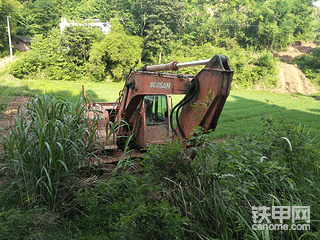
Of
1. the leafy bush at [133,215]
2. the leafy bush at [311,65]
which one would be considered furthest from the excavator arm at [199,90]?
the leafy bush at [311,65]

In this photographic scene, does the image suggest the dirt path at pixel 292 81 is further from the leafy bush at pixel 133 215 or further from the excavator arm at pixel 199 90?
the leafy bush at pixel 133 215

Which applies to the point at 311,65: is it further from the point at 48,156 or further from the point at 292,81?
the point at 48,156

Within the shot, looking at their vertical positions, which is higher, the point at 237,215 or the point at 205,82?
the point at 205,82

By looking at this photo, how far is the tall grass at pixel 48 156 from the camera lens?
3.65 meters

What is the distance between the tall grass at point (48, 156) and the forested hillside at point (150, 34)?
27.5 meters

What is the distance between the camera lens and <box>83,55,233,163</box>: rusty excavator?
3629 mm

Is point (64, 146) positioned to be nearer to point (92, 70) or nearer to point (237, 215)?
point (237, 215)

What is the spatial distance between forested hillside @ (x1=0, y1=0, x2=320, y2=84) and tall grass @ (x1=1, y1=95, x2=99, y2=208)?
27.5 m

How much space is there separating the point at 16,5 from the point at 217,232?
169 feet

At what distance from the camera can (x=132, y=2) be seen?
141 ft

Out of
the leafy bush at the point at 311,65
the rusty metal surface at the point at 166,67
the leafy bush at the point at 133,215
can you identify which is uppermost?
the leafy bush at the point at 311,65

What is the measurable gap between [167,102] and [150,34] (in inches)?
1265

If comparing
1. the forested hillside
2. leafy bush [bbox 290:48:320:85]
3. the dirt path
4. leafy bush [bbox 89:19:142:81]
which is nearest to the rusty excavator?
leafy bush [bbox 89:19:142:81]

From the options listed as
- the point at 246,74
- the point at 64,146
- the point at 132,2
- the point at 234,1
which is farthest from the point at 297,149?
the point at 234,1
